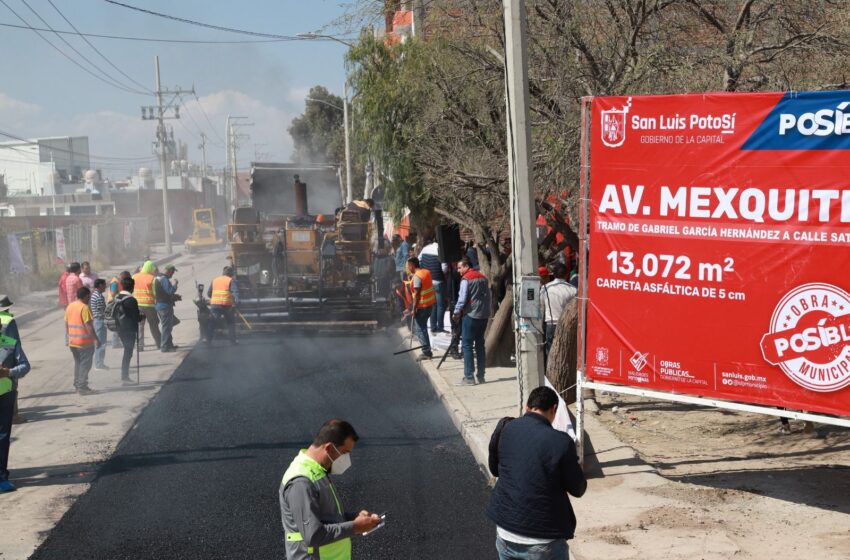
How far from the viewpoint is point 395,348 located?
59.0 feet

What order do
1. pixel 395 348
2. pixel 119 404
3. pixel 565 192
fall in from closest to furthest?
pixel 565 192
pixel 119 404
pixel 395 348

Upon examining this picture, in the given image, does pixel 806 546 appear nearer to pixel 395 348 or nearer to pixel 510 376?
pixel 510 376

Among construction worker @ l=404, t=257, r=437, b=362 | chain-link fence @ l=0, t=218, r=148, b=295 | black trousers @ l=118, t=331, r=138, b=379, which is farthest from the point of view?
chain-link fence @ l=0, t=218, r=148, b=295

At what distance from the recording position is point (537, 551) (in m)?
4.96

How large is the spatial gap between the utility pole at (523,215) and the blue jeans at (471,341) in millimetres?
4596

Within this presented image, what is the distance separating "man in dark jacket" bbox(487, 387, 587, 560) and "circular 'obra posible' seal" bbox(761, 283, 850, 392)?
3460 mm

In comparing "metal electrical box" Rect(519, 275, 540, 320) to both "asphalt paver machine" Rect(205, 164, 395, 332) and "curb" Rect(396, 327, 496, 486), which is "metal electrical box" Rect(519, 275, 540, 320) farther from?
"asphalt paver machine" Rect(205, 164, 395, 332)

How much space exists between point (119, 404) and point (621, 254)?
815cm

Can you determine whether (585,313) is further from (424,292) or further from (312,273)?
(312,273)

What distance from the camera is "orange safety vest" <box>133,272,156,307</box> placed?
18109mm

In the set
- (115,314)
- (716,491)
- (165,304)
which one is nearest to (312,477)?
(716,491)

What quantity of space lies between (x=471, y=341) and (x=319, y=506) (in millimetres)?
9219

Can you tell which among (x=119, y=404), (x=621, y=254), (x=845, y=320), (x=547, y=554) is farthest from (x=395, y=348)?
(x=547, y=554)

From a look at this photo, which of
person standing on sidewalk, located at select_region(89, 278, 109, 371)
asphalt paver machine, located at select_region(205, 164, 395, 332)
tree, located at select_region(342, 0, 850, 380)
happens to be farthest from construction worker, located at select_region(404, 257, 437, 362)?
person standing on sidewalk, located at select_region(89, 278, 109, 371)
